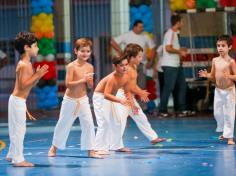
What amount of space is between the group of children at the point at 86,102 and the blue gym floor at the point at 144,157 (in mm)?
177

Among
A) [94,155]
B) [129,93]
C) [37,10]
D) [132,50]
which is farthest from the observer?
[37,10]

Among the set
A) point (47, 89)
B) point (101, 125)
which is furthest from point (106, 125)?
point (47, 89)

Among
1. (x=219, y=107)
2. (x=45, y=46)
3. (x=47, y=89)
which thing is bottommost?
(x=47, y=89)

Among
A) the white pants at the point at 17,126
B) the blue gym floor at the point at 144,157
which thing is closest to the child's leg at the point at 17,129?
the white pants at the point at 17,126

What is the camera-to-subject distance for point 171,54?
12.3 m

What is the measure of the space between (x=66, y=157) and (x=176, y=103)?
5.54m

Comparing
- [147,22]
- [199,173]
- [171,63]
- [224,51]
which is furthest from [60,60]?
[199,173]

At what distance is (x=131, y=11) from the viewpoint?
13.3 m

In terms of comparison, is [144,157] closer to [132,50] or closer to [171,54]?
[132,50]

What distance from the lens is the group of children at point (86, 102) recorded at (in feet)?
23.0

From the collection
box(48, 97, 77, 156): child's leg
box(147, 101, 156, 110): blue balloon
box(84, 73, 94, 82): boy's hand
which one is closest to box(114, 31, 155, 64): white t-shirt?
box(147, 101, 156, 110): blue balloon

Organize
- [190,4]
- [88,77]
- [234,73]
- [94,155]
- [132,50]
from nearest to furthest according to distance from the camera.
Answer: [88,77]
[94,155]
[132,50]
[234,73]
[190,4]

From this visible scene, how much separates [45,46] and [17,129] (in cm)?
702

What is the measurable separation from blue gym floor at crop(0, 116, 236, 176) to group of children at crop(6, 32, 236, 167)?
0.18 meters
